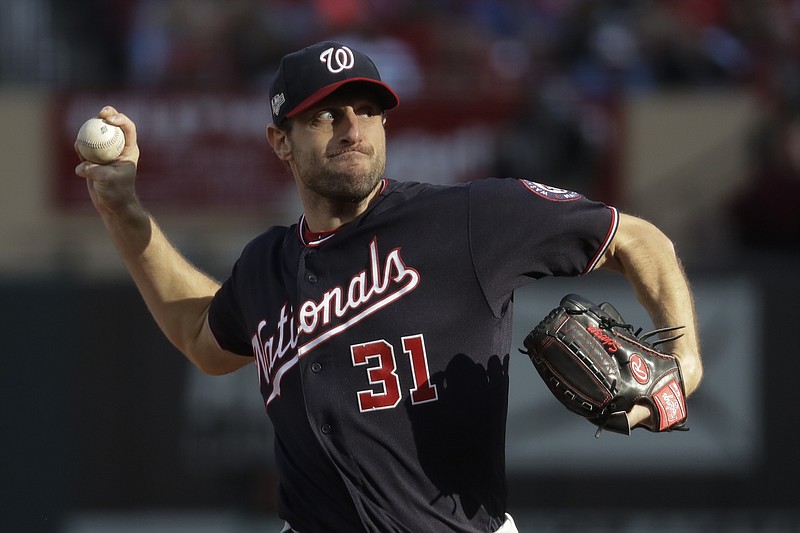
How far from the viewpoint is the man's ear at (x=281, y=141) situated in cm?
365

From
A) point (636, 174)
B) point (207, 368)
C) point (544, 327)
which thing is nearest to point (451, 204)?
point (544, 327)

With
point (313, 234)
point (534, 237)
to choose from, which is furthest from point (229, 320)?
point (534, 237)

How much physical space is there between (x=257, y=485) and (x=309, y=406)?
165 inches

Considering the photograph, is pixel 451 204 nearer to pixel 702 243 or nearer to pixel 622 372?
pixel 622 372

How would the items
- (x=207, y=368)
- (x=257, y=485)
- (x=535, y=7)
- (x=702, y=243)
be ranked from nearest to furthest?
(x=207, y=368)
(x=257, y=485)
(x=702, y=243)
(x=535, y=7)

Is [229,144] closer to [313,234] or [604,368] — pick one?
[313,234]

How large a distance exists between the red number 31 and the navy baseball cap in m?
0.68

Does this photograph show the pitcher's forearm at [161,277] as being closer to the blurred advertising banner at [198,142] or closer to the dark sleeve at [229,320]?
the dark sleeve at [229,320]

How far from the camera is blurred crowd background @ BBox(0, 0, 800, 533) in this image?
750 centimetres

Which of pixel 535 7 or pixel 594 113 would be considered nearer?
pixel 594 113

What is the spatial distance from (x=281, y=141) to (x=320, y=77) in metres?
0.32

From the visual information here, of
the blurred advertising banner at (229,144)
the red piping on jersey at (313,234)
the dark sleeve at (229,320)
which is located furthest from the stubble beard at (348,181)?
the blurred advertising banner at (229,144)

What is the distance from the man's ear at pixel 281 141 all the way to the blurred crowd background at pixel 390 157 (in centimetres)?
387

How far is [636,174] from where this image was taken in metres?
10.2
